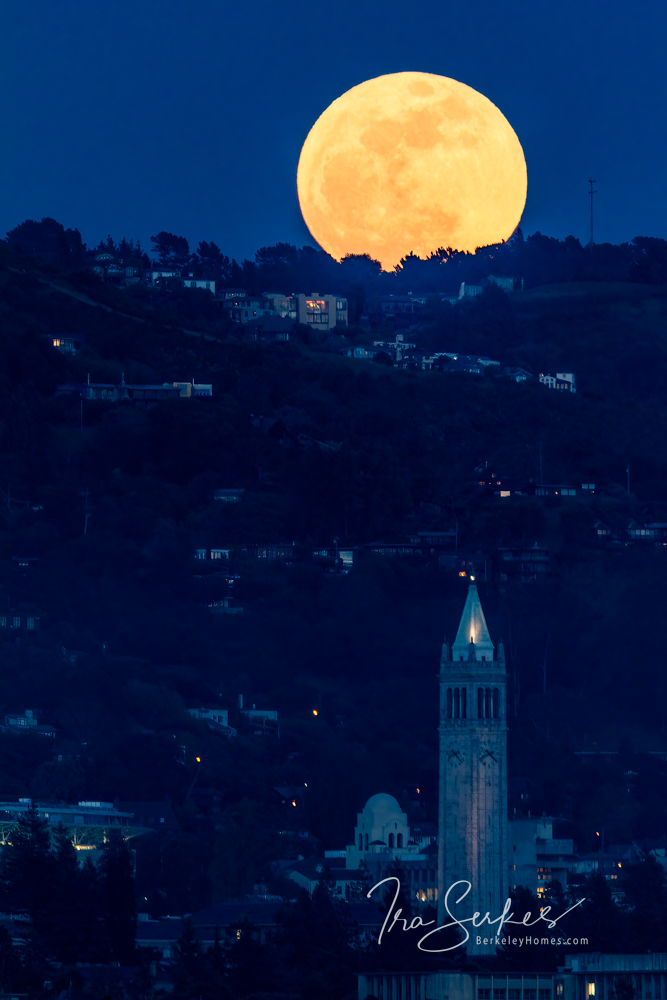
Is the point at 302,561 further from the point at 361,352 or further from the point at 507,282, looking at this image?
the point at 507,282

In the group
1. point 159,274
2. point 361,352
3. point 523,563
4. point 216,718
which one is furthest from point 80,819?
point 159,274

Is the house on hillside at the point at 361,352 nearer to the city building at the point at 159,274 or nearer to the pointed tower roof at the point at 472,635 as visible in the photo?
the city building at the point at 159,274

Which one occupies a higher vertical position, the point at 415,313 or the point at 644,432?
the point at 415,313

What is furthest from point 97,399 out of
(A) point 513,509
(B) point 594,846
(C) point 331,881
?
(C) point 331,881

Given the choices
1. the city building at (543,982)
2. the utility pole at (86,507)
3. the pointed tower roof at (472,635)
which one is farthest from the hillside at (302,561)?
the city building at (543,982)

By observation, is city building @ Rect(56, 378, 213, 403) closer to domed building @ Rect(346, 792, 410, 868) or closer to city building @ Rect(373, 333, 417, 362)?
city building @ Rect(373, 333, 417, 362)

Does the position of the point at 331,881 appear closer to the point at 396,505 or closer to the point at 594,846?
the point at 594,846
